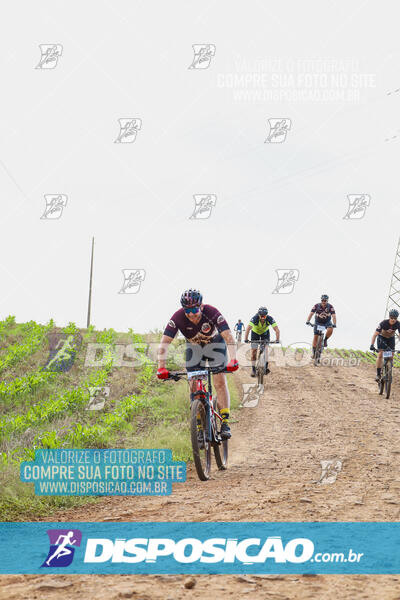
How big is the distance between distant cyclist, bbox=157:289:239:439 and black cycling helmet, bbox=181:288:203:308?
7.5 inches

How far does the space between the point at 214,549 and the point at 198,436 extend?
2.74m

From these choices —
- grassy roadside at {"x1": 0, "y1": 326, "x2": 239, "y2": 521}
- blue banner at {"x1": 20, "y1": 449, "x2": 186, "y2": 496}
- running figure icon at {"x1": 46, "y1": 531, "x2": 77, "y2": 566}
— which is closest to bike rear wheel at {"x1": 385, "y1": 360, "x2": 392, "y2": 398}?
grassy roadside at {"x1": 0, "y1": 326, "x2": 239, "y2": 521}

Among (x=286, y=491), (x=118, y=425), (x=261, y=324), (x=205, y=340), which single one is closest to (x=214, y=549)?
(x=286, y=491)

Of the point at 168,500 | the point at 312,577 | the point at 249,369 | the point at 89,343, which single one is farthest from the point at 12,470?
the point at 89,343

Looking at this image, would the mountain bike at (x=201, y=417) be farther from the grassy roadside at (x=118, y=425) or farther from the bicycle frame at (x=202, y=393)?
→ the grassy roadside at (x=118, y=425)

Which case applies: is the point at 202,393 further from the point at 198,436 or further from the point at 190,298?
the point at 190,298

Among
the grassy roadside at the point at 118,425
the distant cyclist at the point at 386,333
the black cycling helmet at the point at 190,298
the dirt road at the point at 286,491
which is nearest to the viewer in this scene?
the dirt road at the point at 286,491

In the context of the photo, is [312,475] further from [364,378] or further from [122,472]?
[364,378]

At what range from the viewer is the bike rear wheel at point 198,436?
7.30m

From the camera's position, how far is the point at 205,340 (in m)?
8.30

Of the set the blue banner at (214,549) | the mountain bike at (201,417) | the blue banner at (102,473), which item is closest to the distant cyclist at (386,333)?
the blue banner at (102,473)

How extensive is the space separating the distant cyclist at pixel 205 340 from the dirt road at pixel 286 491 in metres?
1.31

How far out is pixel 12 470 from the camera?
8148mm

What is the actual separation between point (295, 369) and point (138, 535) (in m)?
15.9
